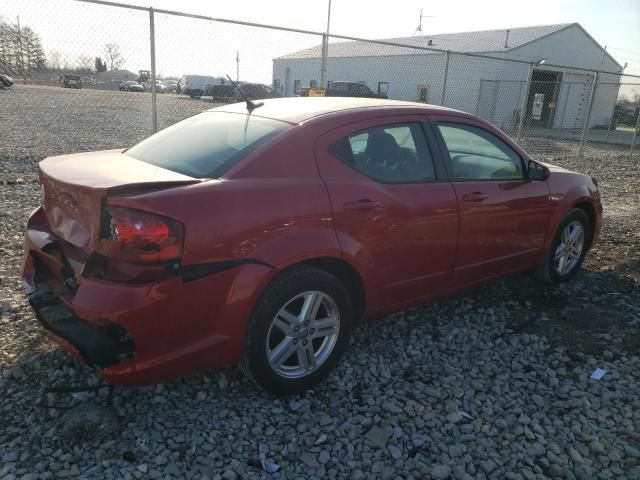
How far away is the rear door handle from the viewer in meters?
2.90

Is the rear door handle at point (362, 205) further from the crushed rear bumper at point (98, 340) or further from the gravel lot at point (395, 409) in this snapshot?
the crushed rear bumper at point (98, 340)

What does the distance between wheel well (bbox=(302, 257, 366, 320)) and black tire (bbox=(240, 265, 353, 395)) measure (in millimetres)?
76

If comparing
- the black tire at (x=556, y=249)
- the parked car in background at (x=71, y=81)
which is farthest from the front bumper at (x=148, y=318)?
the parked car in background at (x=71, y=81)

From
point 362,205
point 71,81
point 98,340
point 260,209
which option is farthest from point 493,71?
point 98,340

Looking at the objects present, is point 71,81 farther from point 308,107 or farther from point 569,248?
point 569,248

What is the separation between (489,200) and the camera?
145 inches

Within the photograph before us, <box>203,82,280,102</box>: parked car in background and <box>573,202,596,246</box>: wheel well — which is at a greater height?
<box>203,82,280,102</box>: parked car in background

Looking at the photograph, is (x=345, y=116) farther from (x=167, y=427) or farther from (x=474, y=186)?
(x=167, y=427)

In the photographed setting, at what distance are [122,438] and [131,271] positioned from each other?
34.4 inches

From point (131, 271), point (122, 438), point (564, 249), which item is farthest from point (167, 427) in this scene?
point (564, 249)

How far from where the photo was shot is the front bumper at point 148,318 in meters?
2.28

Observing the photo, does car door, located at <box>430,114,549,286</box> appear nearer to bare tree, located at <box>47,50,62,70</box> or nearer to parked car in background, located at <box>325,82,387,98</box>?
bare tree, located at <box>47,50,62,70</box>

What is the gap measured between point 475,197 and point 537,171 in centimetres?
87

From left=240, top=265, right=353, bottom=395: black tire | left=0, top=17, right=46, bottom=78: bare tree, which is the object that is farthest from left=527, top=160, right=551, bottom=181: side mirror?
left=0, top=17, right=46, bottom=78: bare tree
